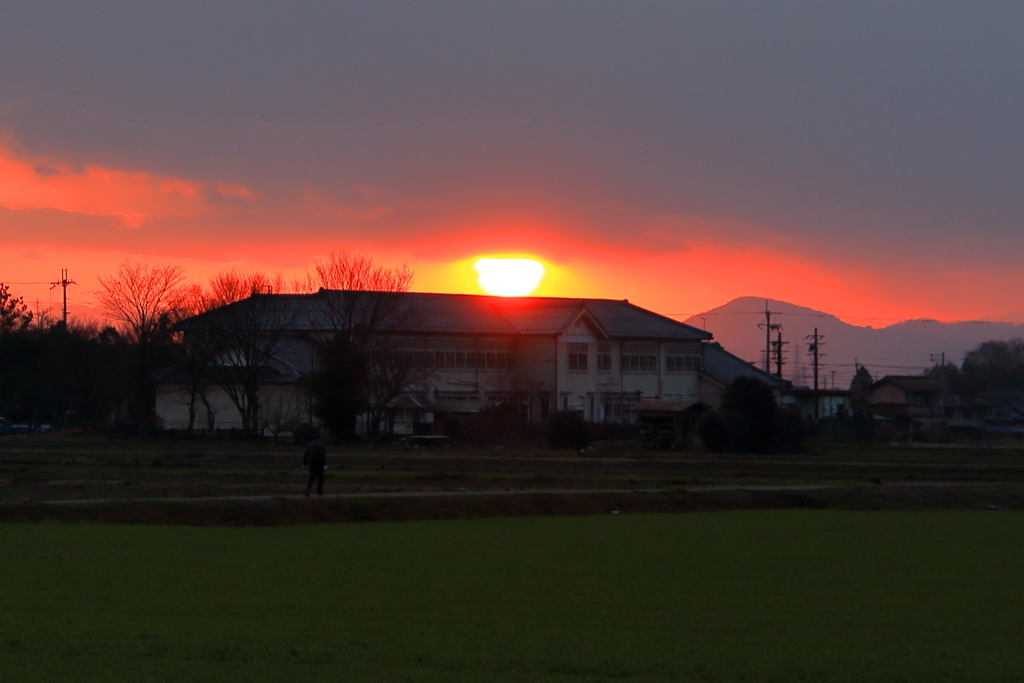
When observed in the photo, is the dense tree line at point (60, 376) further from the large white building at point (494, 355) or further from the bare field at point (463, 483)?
the bare field at point (463, 483)

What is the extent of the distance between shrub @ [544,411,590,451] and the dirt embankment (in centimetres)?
3306

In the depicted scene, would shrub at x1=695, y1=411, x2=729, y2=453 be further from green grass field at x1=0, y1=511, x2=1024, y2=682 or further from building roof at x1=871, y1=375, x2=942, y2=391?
building roof at x1=871, y1=375, x2=942, y2=391

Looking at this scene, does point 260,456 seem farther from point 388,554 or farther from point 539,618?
point 539,618

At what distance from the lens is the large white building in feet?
274

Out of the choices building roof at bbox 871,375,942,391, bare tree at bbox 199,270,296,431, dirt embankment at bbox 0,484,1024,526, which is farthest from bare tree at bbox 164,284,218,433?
building roof at bbox 871,375,942,391

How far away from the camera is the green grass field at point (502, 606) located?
10352 millimetres

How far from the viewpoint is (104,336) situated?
100562 millimetres

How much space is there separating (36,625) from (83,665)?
214 cm

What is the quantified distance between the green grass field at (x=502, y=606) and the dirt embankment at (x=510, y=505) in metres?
2.32

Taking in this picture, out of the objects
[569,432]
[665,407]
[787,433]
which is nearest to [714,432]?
[787,433]

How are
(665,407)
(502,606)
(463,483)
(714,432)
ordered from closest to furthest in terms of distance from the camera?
(502,606) → (463,483) → (714,432) → (665,407)

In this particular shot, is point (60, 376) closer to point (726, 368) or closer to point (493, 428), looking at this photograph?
point (493, 428)

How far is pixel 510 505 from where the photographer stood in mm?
29500

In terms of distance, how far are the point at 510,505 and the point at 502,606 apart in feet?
51.9
